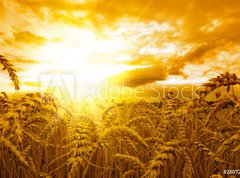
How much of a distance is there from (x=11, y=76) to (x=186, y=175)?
7.26 ft

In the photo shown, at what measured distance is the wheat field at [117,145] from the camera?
5.73 feet

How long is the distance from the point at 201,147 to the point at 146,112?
2.15 meters

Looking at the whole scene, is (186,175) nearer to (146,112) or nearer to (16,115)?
(16,115)

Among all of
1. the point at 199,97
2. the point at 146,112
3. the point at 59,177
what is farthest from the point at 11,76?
the point at 199,97

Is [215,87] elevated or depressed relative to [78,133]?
elevated

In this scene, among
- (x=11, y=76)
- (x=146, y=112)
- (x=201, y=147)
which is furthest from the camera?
(x=146, y=112)

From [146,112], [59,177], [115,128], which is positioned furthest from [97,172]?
[146,112]

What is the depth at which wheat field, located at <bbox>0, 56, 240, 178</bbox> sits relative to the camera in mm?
1747

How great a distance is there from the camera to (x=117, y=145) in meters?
3.06

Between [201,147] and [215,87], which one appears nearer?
[215,87]

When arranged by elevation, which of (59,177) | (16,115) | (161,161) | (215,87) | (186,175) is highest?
(215,87)

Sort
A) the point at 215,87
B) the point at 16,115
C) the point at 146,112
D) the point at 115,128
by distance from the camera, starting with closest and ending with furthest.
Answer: the point at 16,115 → the point at 215,87 → the point at 115,128 → the point at 146,112

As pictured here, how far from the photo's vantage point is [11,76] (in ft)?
11.1

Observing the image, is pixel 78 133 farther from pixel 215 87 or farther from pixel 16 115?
pixel 215 87
